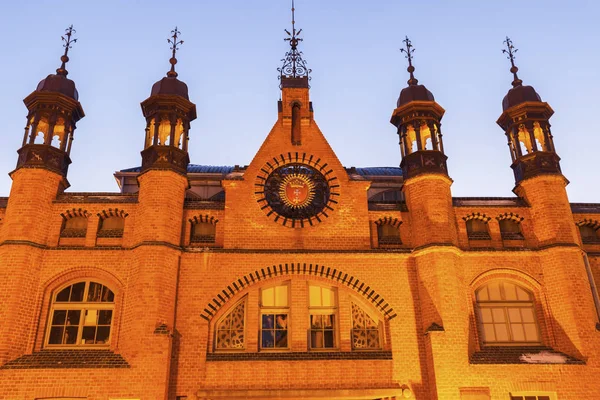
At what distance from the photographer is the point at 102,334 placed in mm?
16203

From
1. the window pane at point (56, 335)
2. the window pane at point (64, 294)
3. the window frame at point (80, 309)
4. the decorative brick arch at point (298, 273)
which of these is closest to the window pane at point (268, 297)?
the decorative brick arch at point (298, 273)

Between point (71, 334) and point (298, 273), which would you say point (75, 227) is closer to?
point (71, 334)

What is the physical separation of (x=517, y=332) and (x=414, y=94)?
→ 30.4 feet

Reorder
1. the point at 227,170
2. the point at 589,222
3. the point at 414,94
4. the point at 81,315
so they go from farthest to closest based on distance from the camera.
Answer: the point at 227,170, the point at 414,94, the point at 589,222, the point at 81,315

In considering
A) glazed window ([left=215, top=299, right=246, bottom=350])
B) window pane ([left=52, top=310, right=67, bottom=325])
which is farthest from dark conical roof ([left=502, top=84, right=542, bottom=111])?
window pane ([left=52, top=310, right=67, bottom=325])

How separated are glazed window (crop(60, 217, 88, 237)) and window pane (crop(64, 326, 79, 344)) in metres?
3.04

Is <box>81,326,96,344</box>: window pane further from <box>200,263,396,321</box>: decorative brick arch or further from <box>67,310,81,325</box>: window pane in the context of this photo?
<box>200,263,396,321</box>: decorative brick arch

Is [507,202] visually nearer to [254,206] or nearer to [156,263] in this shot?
[254,206]

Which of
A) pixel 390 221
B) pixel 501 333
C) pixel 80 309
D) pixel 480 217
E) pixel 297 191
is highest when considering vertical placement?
pixel 297 191

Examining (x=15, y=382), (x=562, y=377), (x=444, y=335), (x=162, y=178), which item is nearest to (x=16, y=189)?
(x=162, y=178)

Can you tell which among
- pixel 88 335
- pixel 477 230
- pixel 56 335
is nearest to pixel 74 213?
pixel 56 335

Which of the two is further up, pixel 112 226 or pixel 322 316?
pixel 112 226

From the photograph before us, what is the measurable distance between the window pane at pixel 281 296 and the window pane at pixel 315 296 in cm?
81

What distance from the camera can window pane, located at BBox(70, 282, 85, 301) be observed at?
1666 centimetres
